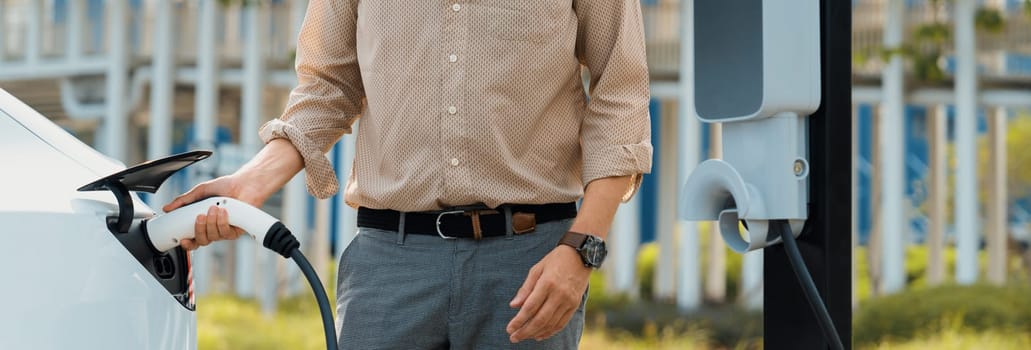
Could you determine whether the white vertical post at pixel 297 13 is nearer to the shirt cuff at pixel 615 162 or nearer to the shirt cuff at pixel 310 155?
the shirt cuff at pixel 310 155

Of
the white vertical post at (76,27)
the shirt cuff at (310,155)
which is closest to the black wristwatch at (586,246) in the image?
the shirt cuff at (310,155)

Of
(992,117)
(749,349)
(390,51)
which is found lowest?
(749,349)

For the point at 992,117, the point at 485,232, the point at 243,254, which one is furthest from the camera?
the point at 243,254

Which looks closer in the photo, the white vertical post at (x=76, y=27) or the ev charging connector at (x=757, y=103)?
the ev charging connector at (x=757, y=103)

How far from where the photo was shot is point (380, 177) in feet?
7.31

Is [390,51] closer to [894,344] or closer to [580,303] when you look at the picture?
[580,303]

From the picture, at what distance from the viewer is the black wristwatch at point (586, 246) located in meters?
2.03

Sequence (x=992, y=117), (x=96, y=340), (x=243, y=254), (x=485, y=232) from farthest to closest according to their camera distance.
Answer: (x=243, y=254)
(x=992, y=117)
(x=485, y=232)
(x=96, y=340)

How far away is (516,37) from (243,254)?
30.9 ft

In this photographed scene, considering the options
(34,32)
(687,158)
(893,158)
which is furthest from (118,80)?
(893,158)

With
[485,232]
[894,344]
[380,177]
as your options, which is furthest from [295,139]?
[894,344]

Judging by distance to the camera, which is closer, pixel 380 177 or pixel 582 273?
pixel 582 273

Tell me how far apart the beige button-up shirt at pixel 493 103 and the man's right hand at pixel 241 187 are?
0.11 ft

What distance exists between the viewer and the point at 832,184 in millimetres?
1804
